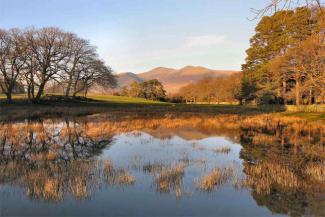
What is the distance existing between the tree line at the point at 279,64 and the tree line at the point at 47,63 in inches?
1151

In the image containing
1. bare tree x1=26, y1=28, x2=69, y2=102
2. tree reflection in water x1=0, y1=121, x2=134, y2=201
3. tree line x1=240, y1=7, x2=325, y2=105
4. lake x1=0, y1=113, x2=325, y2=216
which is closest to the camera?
lake x1=0, y1=113, x2=325, y2=216

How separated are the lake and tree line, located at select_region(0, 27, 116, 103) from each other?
36178mm

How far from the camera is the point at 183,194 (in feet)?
29.7

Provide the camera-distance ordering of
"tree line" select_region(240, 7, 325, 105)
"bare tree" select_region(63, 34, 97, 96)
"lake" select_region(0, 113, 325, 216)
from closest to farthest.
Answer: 1. "lake" select_region(0, 113, 325, 216)
2. "tree line" select_region(240, 7, 325, 105)
3. "bare tree" select_region(63, 34, 97, 96)

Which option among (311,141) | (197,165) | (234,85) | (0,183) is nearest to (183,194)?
(197,165)

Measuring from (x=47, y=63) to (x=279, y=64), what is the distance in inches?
1479

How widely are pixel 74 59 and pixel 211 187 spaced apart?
5281cm

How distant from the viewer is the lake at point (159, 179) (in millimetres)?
8055

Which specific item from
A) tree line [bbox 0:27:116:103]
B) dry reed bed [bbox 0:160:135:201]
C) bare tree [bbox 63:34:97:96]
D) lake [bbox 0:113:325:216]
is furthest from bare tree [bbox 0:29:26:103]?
dry reed bed [bbox 0:160:135:201]

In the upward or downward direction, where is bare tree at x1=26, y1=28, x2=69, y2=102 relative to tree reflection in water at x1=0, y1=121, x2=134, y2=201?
upward

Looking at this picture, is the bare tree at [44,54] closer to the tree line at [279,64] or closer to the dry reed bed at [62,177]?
the tree line at [279,64]

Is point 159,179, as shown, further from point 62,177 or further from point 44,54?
point 44,54

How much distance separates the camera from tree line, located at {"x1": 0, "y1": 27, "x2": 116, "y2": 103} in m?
49.5

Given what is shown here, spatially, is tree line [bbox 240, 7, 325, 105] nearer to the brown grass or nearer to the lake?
the lake
